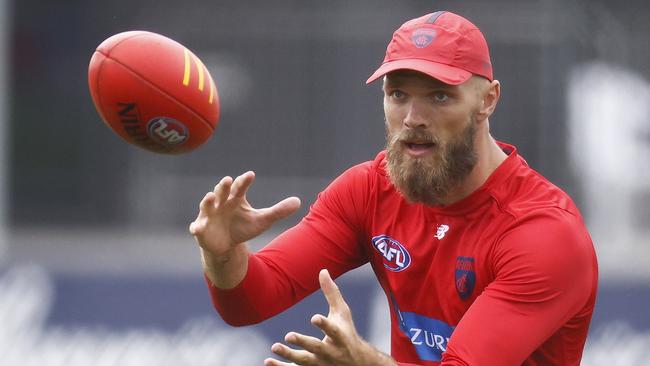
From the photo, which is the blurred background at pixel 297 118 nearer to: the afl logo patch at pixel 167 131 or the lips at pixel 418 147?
the afl logo patch at pixel 167 131

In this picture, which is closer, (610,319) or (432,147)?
(432,147)

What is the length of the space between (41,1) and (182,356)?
4.50m

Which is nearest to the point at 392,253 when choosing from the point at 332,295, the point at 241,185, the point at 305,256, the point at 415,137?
the point at 305,256

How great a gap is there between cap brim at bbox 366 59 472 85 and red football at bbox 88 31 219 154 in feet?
2.37

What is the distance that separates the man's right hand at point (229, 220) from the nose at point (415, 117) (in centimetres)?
47

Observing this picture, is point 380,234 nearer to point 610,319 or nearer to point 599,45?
point 610,319

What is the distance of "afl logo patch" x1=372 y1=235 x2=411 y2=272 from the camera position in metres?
4.73

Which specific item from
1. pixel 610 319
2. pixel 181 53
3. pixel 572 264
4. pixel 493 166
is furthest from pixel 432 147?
pixel 610 319

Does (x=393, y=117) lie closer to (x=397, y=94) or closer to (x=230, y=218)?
(x=397, y=94)

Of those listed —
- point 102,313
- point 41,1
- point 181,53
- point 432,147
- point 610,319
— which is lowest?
point 610,319

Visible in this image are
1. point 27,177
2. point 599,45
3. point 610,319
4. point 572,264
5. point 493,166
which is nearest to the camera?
point 572,264

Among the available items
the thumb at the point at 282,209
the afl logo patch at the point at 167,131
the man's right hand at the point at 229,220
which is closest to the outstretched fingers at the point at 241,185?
the man's right hand at the point at 229,220

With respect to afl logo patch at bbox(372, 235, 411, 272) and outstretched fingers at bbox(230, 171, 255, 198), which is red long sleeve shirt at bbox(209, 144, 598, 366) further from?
outstretched fingers at bbox(230, 171, 255, 198)

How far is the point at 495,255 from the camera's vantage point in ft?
14.6
